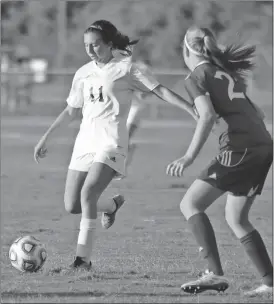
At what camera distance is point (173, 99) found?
260 inches

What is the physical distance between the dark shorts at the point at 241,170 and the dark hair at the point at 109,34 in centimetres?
147

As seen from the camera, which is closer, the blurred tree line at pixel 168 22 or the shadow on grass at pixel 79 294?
the shadow on grass at pixel 79 294

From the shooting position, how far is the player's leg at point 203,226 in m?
5.78

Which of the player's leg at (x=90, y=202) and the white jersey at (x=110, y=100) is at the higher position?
the white jersey at (x=110, y=100)

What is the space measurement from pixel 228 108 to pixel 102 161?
4.14 ft

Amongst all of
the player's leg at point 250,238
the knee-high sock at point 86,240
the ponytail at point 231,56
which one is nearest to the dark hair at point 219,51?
the ponytail at point 231,56

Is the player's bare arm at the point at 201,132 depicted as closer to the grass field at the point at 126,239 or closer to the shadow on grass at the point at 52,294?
the grass field at the point at 126,239

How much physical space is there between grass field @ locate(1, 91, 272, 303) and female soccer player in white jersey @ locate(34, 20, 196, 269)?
48 centimetres

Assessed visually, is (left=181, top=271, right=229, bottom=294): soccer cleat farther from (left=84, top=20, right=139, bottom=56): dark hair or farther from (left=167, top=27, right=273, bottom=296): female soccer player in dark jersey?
(left=84, top=20, right=139, bottom=56): dark hair

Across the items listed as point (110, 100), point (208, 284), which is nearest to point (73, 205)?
point (110, 100)

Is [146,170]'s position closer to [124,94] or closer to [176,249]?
[176,249]

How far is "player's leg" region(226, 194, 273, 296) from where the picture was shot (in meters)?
5.74

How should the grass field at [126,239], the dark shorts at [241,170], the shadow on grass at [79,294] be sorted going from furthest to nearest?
1. the grass field at [126,239]
2. the shadow on grass at [79,294]
3. the dark shorts at [241,170]

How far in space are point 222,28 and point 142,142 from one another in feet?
55.0
